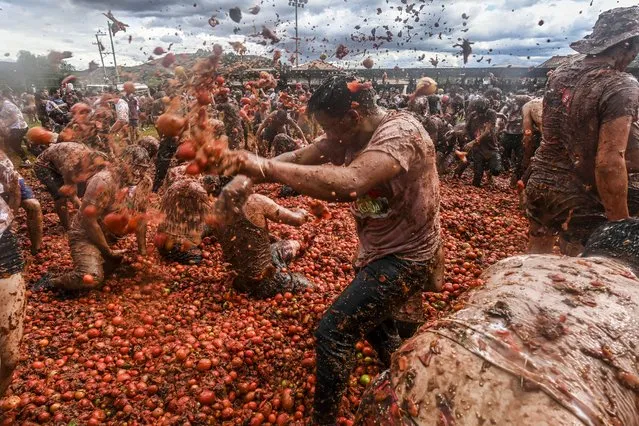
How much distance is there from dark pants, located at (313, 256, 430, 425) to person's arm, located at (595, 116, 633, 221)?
5.25 ft

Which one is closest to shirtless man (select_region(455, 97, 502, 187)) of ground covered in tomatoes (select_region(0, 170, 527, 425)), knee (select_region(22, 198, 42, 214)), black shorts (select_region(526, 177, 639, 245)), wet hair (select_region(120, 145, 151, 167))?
ground covered in tomatoes (select_region(0, 170, 527, 425))

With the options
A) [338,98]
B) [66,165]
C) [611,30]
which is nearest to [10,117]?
[66,165]

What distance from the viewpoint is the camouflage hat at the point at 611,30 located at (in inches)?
111

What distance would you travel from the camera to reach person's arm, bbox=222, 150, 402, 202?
1801 mm

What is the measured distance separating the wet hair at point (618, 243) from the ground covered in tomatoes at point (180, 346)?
0.75 m

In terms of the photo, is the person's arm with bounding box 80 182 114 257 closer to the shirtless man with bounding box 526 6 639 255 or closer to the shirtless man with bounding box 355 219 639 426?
the shirtless man with bounding box 355 219 639 426

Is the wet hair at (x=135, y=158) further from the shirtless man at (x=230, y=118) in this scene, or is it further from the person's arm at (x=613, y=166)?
the person's arm at (x=613, y=166)

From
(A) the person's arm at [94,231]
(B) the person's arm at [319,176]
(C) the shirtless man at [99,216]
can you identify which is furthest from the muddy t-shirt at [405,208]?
(A) the person's arm at [94,231]

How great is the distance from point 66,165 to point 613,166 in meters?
6.57

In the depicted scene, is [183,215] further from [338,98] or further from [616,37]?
[616,37]

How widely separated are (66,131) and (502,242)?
722cm

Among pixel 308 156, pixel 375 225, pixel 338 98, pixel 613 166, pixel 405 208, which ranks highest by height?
pixel 338 98

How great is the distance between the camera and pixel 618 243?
68.6 inches

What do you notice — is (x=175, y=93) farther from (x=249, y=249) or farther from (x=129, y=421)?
(x=129, y=421)
